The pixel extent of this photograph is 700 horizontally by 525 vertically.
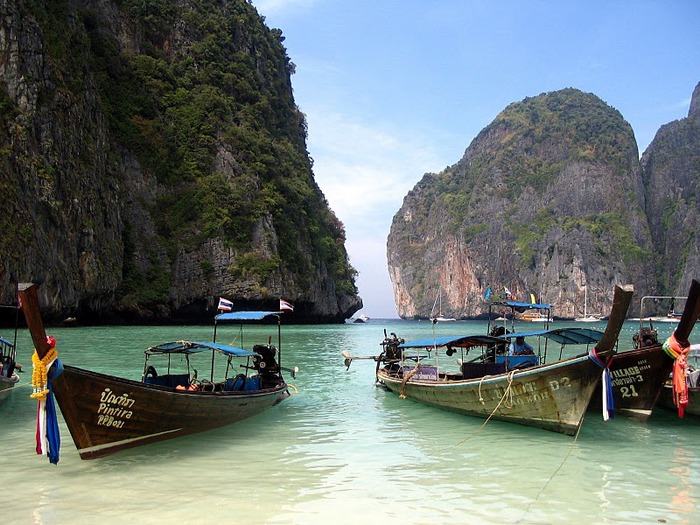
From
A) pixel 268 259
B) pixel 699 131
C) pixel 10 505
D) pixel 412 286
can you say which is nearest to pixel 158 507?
pixel 10 505

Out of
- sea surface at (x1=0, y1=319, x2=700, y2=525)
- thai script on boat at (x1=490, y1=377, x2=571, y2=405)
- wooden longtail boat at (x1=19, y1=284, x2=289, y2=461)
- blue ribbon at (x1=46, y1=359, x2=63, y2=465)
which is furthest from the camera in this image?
thai script on boat at (x1=490, y1=377, x2=571, y2=405)

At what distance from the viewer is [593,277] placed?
382ft

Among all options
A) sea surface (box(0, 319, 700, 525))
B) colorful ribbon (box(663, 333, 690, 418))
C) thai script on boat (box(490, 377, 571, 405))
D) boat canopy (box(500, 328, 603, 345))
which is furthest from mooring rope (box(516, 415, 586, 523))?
boat canopy (box(500, 328, 603, 345))

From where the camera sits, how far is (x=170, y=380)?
38.8 ft

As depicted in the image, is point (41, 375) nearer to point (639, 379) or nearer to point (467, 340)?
point (467, 340)

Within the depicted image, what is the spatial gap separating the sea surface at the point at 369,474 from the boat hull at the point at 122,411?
0.87 ft

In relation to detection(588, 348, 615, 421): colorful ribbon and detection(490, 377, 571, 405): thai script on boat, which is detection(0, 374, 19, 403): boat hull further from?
detection(588, 348, 615, 421): colorful ribbon

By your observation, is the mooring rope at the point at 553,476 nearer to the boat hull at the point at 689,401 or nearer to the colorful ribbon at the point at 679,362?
the colorful ribbon at the point at 679,362

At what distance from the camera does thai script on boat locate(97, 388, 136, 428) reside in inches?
330

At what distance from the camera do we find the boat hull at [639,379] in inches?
440

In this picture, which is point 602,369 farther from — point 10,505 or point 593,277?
point 593,277

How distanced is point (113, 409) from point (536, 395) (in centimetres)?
710

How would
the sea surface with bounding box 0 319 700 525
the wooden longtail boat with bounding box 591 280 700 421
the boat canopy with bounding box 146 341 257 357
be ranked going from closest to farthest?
the sea surface with bounding box 0 319 700 525, the wooden longtail boat with bounding box 591 280 700 421, the boat canopy with bounding box 146 341 257 357

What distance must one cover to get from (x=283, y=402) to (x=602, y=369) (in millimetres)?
8198
